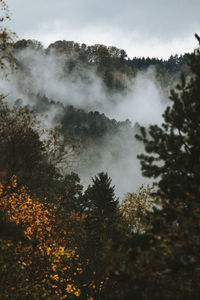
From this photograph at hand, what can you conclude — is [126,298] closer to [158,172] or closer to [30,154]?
[158,172]

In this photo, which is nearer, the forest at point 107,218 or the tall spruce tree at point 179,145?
the forest at point 107,218

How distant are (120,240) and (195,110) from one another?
200 inches

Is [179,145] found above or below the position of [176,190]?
above

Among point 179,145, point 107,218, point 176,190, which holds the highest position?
point 107,218

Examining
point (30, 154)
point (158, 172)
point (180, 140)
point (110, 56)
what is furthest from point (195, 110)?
point (110, 56)

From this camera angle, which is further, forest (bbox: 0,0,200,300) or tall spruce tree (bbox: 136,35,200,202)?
tall spruce tree (bbox: 136,35,200,202)

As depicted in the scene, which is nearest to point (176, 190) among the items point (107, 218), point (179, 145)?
point (179, 145)

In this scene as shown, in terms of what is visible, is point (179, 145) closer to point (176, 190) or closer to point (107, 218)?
point (176, 190)

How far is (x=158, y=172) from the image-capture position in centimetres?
948

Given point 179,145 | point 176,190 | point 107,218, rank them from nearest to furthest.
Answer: point 176,190 < point 179,145 < point 107,218

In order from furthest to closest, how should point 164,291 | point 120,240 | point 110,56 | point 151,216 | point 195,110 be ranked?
point 110,56, point 195,110, point 151,216, point 120,240, point 164,291

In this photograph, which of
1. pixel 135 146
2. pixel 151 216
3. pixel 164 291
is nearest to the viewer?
pixel 164 291

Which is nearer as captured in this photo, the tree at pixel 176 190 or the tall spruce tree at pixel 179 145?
the tree at pixel 176 190

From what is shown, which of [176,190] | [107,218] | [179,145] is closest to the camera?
[176,190]
